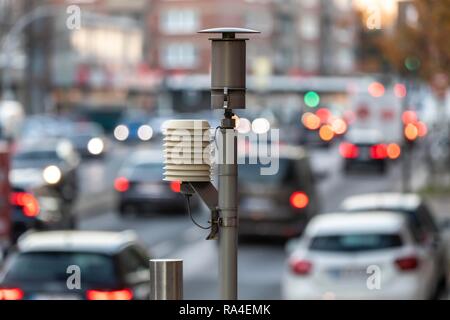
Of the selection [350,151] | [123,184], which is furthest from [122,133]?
[123,184]

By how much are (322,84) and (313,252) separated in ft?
284

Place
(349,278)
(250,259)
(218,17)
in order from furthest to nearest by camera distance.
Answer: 1. (218,17)
2. (250,259)
3. (349,278)

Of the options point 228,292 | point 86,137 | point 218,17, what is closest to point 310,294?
point 228,292

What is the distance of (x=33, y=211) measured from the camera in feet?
76.1

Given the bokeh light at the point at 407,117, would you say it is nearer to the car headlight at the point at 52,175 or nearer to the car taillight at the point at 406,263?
the car headlight at the point at 52,175

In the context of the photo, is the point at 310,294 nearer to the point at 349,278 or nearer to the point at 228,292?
the point at 349,278

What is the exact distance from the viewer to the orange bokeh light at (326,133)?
2598 inches

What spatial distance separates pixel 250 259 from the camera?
22750 mm

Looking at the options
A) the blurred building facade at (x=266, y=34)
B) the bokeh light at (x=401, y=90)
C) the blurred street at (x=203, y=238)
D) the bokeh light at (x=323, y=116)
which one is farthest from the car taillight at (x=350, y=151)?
the blurred building facade at (x=266, y=34)

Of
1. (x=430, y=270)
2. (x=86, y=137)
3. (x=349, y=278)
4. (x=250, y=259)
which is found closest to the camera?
(x=349, y=278)

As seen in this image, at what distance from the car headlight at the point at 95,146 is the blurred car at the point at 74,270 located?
1733 inches

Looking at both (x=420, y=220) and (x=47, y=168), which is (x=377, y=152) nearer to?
(x=47, y=168)

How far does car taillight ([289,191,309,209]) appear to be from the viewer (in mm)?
23953
